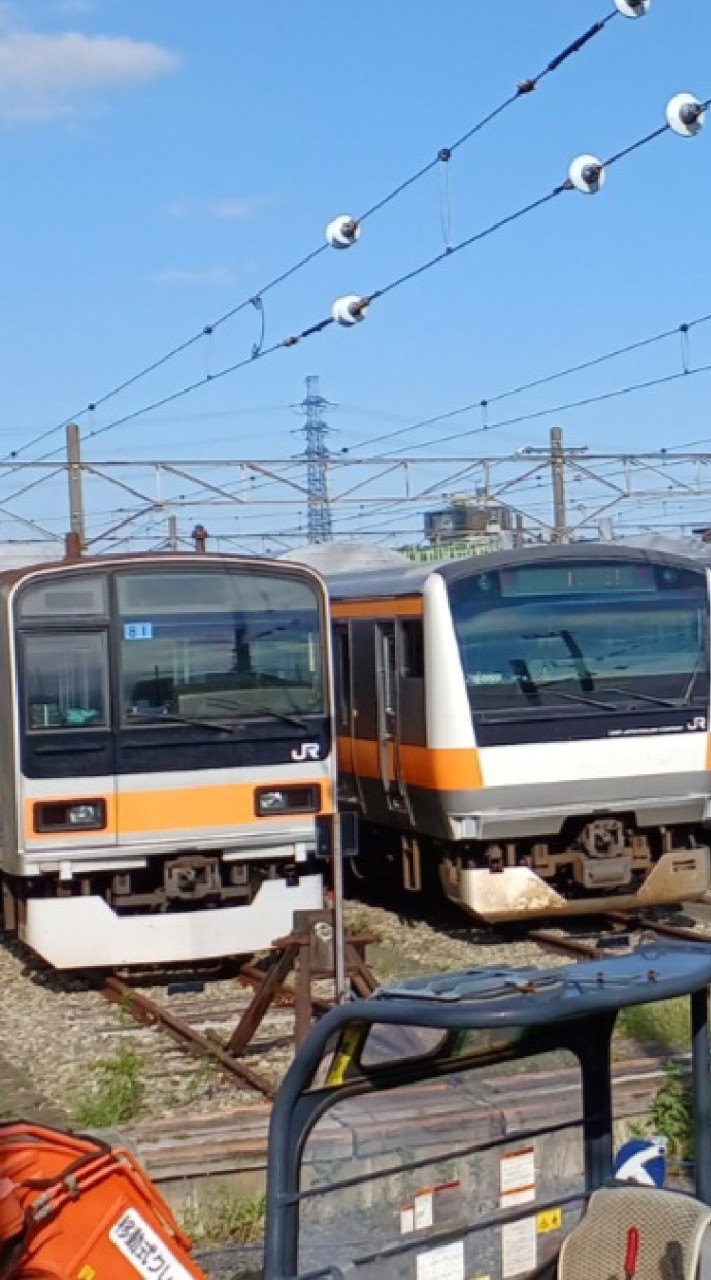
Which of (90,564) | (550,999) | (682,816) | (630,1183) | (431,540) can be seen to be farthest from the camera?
(431,540)

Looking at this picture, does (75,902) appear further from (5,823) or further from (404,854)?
(404,854)

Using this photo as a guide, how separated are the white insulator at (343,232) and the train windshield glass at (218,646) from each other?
19.1ft

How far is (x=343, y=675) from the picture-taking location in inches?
533

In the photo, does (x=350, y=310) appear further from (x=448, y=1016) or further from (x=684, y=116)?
(x=448, y=1016)

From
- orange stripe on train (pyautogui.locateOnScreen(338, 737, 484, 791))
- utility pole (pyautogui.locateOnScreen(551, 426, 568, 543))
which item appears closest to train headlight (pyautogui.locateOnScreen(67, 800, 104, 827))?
orange stripe on train (pyautogui.locateOnScreen(338, 737, 484, 791))

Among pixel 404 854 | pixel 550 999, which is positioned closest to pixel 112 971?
pixel 404 854

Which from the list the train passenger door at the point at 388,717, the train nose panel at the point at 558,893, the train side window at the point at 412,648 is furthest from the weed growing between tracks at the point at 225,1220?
→ the train passenger door at the point at 388,717

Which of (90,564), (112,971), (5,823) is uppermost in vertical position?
(90,564)

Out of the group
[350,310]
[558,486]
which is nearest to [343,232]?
[350,310]

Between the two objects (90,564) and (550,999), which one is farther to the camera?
(90,564)

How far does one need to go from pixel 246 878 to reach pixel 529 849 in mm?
2118

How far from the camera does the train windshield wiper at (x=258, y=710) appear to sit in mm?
10805

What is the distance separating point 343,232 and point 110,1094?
9.63 metres

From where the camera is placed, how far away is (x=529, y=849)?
1220 cm
